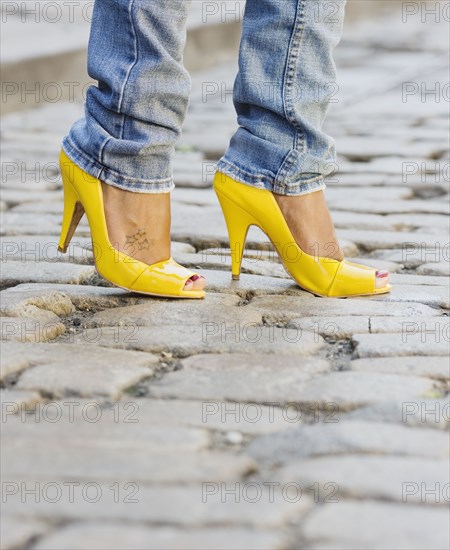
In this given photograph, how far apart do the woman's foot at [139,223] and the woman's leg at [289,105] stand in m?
0.22

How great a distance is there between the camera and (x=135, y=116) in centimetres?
225

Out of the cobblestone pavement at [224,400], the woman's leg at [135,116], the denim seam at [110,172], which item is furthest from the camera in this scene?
the denim seam at [110,172]

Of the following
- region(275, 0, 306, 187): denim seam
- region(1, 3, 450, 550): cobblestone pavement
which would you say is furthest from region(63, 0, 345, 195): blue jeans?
region(1, 3, 450, 550): cobblestone pavement

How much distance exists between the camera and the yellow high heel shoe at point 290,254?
2438mm

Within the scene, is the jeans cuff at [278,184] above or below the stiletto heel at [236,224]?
above

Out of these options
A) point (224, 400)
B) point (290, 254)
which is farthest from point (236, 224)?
point (224, 400)

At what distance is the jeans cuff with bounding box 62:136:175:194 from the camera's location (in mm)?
2320

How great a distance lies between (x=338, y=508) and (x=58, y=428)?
46cm

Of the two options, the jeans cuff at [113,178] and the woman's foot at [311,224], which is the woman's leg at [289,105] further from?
the jeans cuff at [113,178]

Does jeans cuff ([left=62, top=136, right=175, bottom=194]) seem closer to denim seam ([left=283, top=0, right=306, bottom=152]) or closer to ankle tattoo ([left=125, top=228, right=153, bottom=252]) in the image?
ankle tattoo ([left=125, top=228, right=153, bottom=252])

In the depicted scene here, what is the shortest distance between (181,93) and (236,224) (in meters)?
0.36

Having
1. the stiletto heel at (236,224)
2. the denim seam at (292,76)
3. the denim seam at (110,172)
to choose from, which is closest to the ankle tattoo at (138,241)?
the denim seam at (110,172)

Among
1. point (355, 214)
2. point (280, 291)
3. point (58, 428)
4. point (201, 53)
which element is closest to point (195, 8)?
point (201, 53)

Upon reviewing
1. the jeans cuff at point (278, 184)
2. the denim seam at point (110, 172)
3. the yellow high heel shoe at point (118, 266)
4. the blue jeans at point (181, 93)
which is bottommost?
the yellow high heel shoe at point (118, 266)
